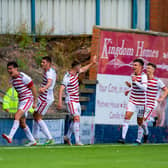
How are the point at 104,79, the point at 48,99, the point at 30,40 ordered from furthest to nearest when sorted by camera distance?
Result: the point at 30,40 < the point at 104,79 < the point at 48,99

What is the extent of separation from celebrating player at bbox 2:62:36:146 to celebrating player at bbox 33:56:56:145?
31 cm

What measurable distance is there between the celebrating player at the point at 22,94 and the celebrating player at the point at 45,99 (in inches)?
12.3

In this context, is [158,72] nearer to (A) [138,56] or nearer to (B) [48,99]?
(A) [138,56]

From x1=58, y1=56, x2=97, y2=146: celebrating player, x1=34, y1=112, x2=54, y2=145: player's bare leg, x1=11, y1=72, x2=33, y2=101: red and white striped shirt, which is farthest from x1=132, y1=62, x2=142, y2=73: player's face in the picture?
x1=11, y1=72, x2=33, y2=101: red and white striped shirt

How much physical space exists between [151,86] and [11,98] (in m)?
3.49

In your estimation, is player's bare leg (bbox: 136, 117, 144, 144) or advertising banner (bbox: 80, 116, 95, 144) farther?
advertising banner (bbox: 80, 116, 95, 144)

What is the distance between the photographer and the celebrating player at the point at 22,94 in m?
17.0

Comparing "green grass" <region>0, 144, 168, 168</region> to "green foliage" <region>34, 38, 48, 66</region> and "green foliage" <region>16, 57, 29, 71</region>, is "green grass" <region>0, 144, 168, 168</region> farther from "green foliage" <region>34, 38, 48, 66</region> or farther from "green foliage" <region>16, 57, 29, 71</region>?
"green foliage" <region>34, 38, 48, 66</region>

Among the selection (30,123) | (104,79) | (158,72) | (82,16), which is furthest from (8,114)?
(82,16)

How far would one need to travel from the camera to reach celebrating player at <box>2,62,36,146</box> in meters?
17.0

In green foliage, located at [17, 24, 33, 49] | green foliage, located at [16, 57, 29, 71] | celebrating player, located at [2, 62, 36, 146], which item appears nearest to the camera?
celebrating player, located at [2, 62, 36, 146]

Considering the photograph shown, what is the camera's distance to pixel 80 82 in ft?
67.2

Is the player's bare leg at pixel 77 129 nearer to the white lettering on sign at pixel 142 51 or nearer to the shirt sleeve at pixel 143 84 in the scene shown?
the shirt sleeve at pixel 143 84

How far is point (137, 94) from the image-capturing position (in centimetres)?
1866
